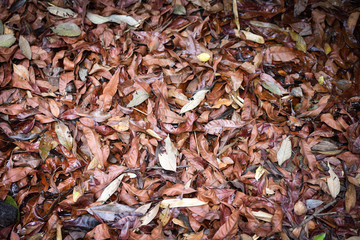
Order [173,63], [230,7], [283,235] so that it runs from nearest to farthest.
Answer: [283,235]
[173,63]
[230,7]

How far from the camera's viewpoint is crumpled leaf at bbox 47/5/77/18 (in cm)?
139

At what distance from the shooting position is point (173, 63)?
1.32 metres

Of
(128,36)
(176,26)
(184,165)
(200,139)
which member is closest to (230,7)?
(176,26)

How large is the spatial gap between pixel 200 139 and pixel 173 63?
0.44m

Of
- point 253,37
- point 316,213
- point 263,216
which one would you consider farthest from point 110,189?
point 253,37

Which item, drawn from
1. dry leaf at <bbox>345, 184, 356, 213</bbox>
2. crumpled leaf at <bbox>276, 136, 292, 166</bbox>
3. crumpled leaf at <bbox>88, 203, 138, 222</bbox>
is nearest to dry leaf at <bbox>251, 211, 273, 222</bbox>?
crumpled leaf at <bbox>276, 136, 292, 166</bbox>

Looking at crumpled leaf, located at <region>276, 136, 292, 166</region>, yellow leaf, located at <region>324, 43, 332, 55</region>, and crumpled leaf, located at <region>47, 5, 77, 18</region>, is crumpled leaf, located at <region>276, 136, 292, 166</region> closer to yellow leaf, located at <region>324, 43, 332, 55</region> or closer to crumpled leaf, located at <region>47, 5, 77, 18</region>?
yellow leaf, located at <region>324, 43, 332, 55</region>

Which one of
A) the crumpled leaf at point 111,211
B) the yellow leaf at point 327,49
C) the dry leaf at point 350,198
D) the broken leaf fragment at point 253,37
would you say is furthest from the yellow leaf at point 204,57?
the dry leaf at point 350,198

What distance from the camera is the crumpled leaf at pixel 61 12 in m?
1.39

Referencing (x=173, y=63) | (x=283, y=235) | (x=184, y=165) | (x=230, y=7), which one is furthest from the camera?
(x=230, y=7)

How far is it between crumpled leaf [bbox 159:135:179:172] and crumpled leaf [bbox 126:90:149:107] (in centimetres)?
24

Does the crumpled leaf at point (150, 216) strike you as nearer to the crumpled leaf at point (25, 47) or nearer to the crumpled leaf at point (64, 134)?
the crumpled leaf at point (64, 134)

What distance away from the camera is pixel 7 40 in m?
1.32

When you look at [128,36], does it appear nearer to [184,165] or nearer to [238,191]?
[184,165]
